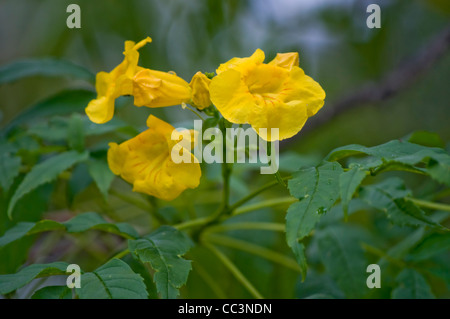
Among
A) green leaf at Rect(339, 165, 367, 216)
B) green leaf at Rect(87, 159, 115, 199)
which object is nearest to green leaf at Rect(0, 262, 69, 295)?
green leaf at Rect(87, 159, 115, 199)

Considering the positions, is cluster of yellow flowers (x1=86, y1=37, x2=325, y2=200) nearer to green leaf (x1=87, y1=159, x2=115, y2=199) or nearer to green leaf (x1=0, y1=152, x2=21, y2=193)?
green leaf (x1=87, y1=159, x2=115, y2=199)

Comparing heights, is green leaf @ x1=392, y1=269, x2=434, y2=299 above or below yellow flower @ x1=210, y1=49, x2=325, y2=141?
below

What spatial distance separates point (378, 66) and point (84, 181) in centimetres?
267

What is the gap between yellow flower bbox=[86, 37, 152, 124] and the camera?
96 cm

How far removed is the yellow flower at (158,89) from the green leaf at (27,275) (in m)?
0.41

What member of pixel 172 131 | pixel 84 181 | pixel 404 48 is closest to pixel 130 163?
pixel 172 131

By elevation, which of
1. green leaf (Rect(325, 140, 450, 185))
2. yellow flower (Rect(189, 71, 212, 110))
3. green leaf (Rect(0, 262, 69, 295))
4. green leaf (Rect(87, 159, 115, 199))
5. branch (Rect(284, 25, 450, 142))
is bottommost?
green leaf (Rect(0, 262, 69, 295))

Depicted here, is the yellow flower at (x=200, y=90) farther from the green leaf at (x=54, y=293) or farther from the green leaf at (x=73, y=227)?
the green leaf at (x=54, y=293)

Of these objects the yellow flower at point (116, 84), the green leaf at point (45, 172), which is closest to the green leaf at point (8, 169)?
the green leaf at point (45, 172)

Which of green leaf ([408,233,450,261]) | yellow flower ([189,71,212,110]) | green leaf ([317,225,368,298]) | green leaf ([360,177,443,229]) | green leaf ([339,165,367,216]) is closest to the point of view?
green leaf ([339,165,367,216])

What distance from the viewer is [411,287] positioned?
1.04 metres

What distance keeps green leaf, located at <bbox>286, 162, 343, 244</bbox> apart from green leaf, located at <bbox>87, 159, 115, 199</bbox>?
52cm

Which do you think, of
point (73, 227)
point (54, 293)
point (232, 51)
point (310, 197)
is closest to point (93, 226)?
point (73, 227)

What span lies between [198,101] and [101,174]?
38 centimetres
